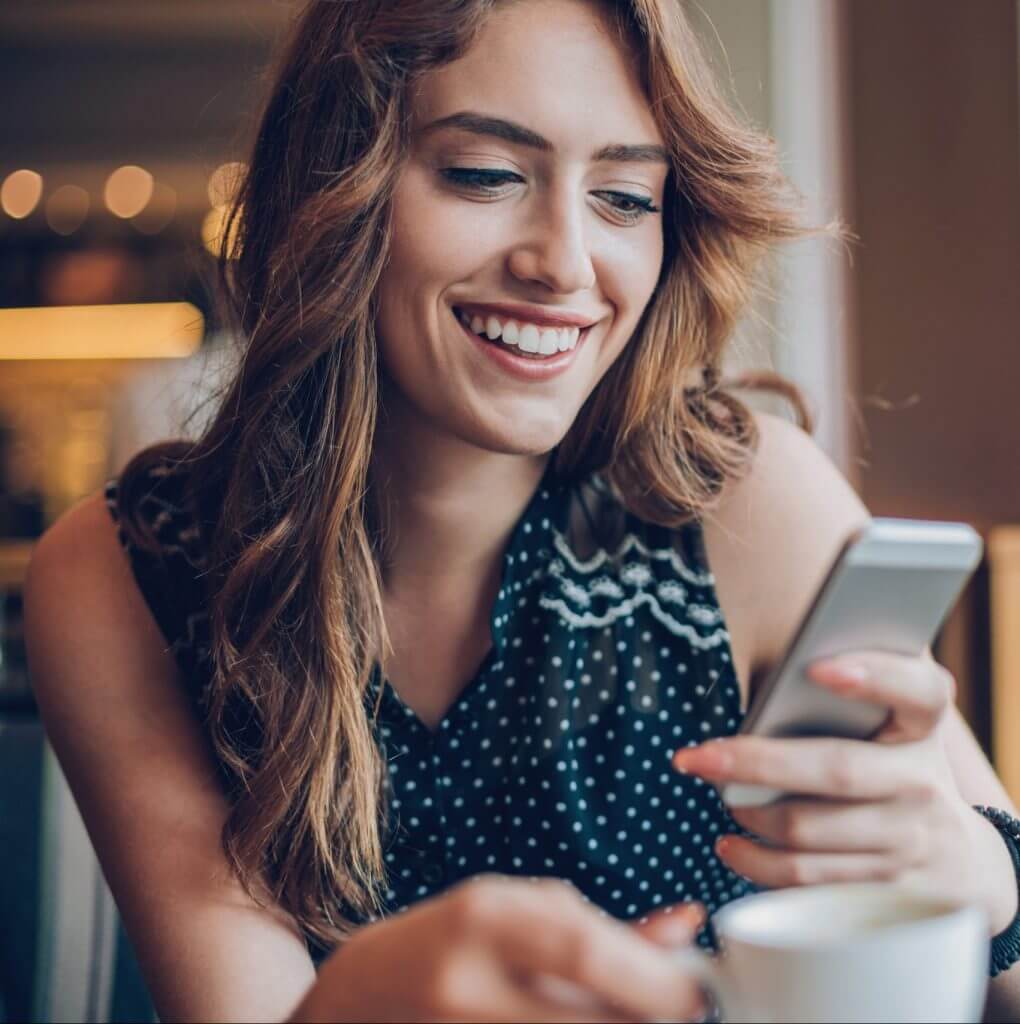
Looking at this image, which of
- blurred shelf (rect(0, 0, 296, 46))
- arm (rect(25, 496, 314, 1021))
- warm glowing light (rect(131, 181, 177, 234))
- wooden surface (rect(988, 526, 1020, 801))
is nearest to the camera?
arm (rect(25, 496, 314, 1021))

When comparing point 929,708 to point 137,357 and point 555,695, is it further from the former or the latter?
point 137,357

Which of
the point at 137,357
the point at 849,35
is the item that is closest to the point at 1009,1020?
the point at 849,35

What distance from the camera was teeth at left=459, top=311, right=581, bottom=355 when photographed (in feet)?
3.28

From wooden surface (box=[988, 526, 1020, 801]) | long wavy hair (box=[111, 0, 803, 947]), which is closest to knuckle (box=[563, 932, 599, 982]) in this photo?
long wavy hair (box=[111, 0, 803, 947])

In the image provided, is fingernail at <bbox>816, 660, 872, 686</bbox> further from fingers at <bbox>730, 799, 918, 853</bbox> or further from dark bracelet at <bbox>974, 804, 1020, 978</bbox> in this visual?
dark bracelet at <bbox>974, 804, 1020, 978</bbox>

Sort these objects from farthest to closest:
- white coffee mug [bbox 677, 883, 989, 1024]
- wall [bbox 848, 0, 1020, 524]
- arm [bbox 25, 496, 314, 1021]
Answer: wall [bbox 848, 0, 1020, 524], arm [bbox 25, 496, 314, 1021], white coffee mug [bbox 677, 883, 989, 1024]

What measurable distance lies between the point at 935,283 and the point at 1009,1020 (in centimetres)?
186

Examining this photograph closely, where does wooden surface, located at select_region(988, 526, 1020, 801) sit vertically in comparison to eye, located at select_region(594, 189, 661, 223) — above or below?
below

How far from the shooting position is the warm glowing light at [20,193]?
405cm

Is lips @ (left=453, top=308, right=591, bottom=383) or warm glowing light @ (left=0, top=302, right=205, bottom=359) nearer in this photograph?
lips @ (left=453, top=308, right=591, bottom=383)

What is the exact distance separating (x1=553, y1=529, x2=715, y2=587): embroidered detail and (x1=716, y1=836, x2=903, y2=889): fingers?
0.53m

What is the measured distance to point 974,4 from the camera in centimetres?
246

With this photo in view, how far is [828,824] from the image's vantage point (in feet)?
2.16

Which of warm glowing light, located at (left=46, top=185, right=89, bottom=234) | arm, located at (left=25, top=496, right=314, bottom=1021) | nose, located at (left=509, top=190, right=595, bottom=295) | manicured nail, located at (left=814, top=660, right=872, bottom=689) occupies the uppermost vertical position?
nose, located at (left=509, top=190, right=595, bottom=295)
